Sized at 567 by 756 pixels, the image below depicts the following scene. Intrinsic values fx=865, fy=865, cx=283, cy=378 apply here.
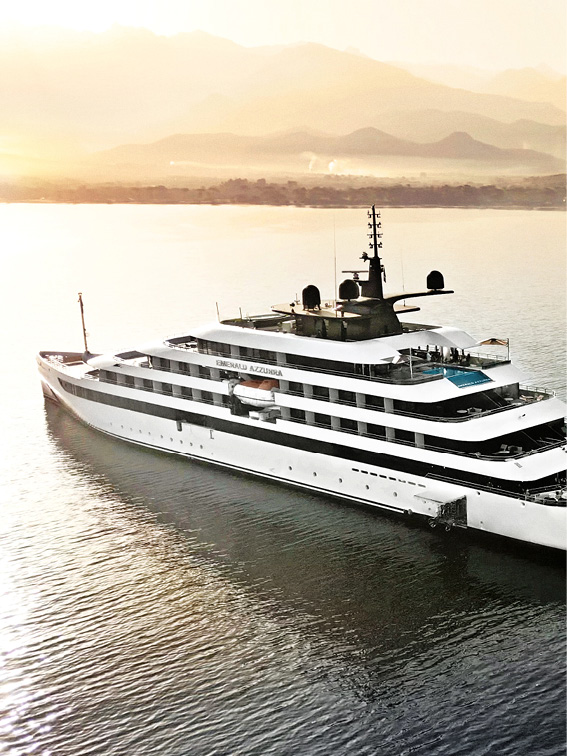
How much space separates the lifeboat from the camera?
135 feet

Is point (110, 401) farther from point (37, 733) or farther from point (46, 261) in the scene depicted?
point (46, 261)

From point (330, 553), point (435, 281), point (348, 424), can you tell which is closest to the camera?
point (330, 553)

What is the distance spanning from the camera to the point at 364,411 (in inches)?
1452

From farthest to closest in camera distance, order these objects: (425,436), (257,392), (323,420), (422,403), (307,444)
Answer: (257,392), (323,420), (307,444), (422,403), (425,436)

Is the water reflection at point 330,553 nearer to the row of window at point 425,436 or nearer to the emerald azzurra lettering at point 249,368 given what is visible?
the row of window at point 425,436

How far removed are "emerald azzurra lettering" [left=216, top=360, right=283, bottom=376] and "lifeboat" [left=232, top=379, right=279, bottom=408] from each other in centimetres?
61

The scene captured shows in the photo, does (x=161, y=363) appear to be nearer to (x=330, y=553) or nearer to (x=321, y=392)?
(x=321, y=392)

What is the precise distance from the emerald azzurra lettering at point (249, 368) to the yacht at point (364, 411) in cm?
8

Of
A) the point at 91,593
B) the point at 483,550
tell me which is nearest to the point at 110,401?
the point at 91,593

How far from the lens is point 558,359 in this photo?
57469mm

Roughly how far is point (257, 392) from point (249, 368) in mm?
1587

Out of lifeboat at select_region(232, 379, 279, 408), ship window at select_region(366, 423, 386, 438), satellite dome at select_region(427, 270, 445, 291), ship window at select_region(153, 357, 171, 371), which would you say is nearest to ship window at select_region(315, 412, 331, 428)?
ship window at select_region(366, 423, 386, 438)

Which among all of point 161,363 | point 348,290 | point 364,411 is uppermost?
point 348,290

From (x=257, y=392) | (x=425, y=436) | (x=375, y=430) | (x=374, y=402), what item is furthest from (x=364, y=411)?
(x=257, y=392)
